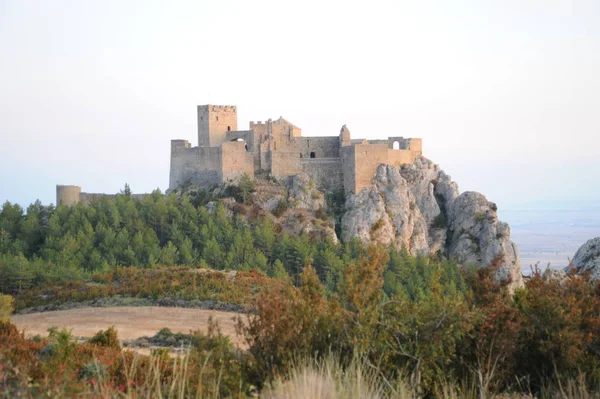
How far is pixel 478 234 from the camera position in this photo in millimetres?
48125

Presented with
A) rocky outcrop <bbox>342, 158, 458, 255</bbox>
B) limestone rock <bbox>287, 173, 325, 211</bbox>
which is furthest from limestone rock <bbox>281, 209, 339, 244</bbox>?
rocky outcrop <bbox>342, 158, 458, 255</bbox>

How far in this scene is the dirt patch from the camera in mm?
17766

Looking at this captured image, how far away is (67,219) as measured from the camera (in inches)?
1706

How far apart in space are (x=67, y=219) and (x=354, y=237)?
60.1 feet

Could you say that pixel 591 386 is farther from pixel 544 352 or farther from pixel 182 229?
pixel 182 229

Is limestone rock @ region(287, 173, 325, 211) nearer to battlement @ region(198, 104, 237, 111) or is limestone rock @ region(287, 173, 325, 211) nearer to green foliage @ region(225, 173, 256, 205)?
green foliage @ region(225, 173, 256, 205)

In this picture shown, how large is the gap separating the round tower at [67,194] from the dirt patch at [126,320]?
91.6ft

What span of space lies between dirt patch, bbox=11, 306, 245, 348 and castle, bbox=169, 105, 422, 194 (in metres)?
25.6

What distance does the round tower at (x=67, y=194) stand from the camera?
1928 inches

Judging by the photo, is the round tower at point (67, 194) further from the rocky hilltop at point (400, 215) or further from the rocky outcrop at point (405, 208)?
the rocky outcrop at point (405, 208)

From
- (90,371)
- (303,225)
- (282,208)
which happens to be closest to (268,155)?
(282,208)

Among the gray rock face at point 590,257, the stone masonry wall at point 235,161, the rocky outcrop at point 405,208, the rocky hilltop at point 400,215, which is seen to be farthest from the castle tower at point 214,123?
the gray rock face at point 590,257

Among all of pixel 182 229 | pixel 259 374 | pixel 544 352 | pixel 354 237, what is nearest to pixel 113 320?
pixel 259 374

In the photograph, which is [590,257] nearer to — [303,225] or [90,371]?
[90,371]
